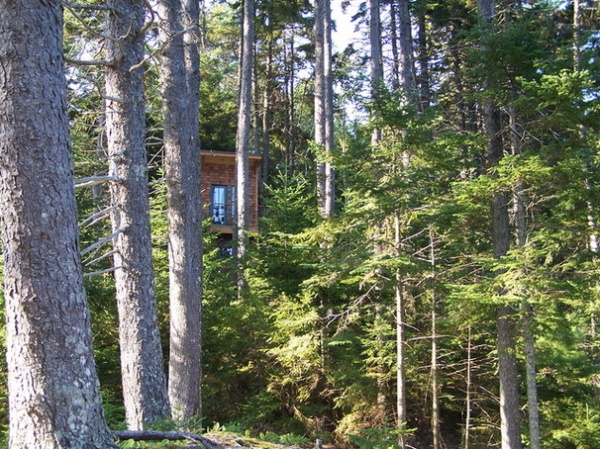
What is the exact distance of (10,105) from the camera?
3.60 metres

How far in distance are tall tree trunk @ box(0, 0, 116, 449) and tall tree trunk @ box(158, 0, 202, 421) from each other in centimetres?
507

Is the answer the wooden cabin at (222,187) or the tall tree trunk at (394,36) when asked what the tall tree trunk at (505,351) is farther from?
the wooden cabin at (222,187)

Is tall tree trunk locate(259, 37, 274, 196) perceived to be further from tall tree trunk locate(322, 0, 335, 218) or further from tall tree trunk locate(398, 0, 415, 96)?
tall tree trunk locate(398, 0, 415, 96)

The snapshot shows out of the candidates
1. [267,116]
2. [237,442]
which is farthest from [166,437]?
[267,116]

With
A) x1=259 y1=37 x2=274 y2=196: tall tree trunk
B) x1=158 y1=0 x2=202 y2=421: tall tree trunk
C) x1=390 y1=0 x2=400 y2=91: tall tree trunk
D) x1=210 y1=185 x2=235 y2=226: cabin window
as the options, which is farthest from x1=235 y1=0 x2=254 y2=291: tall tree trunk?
x1=259 y1=37 x2=274 y2=196: tall tree trunk

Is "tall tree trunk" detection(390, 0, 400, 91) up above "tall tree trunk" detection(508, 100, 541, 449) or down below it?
above

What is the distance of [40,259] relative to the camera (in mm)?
3486

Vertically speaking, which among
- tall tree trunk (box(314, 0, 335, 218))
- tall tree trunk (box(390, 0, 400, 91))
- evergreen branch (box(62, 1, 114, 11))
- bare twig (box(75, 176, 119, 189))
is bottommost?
bare twig (box(75, 176, 119, 189))

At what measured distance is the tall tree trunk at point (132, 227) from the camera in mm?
6637

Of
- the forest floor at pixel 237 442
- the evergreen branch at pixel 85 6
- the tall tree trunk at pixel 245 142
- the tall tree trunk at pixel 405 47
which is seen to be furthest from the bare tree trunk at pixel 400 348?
the tall tree trunk at pixel 245 142

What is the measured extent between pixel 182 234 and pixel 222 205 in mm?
16736

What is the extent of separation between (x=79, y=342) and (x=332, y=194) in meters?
13.1

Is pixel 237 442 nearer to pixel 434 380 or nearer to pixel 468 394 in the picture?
pixel 434 380

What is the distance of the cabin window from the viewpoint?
25.4 metres
